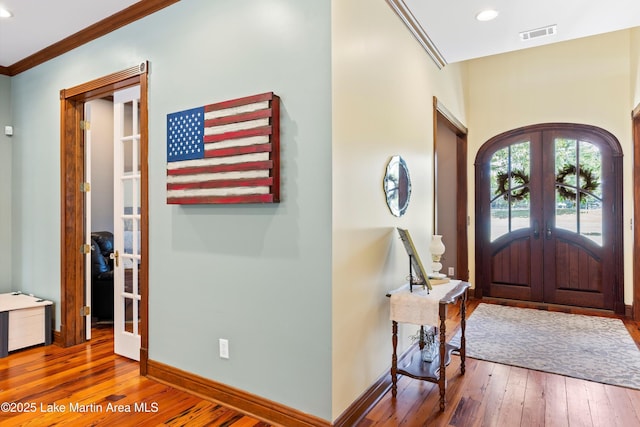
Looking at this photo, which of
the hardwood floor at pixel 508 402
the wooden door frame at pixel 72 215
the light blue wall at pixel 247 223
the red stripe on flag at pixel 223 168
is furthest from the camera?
the wooden door frame at pixel 72 215

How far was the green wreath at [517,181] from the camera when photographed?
16.6 ft

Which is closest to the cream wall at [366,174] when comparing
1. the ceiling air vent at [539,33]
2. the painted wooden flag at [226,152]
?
the painted wooden flag at [226,152]

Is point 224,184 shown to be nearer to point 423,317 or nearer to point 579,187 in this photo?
point 423,317

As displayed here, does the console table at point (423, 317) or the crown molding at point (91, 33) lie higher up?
the crown molding at point (91, 33)

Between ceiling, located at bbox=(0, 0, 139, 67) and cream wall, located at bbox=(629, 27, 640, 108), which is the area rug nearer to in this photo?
cream wall, located at bbox=(629, 27, 640, 108)

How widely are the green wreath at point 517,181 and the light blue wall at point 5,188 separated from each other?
5725 millimetres

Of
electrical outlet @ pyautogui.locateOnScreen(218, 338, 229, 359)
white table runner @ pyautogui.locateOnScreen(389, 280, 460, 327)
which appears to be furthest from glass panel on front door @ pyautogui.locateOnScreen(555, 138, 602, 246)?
electrical outlet @ pyautogui.locateOnScreen(218, 338, 229, 359)

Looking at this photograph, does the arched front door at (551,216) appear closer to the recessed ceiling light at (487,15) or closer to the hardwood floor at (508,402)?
the hardwood floor at (508,402)

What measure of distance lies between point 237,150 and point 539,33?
2718 mm

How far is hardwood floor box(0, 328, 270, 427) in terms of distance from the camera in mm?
2270

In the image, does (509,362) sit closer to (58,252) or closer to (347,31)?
(347,31)

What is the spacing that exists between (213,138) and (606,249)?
478 centimetres

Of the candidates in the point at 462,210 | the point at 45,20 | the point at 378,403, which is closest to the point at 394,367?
the point at 378,403

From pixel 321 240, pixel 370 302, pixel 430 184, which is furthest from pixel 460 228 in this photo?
pixel 321 240
